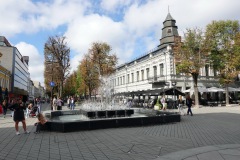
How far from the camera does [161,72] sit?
47.5 m

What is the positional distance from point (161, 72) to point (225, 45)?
13190 mm

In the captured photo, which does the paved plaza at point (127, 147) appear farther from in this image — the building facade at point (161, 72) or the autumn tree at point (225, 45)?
the autumn tree at point (225, 45)

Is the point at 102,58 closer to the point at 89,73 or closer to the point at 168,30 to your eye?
the point at 89,73

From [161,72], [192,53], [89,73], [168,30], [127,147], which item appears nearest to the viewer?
[127,147]

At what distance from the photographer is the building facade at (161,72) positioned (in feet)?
147

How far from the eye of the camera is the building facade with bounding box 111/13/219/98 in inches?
1764

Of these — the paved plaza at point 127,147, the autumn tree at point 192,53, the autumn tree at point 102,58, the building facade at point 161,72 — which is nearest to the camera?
the paved plaza at point 127,147

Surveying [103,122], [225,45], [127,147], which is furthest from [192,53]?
[127,147]

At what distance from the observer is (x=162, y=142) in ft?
30.6

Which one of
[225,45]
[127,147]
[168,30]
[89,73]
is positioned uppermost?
[168,30]

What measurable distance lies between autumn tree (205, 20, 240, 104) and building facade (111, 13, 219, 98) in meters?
5.17

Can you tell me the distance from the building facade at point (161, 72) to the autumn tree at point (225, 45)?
17.0 feet

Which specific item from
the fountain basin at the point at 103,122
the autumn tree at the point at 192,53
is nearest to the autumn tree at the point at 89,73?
the autumn tree at the point at 192,53

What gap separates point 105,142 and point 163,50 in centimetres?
3979
